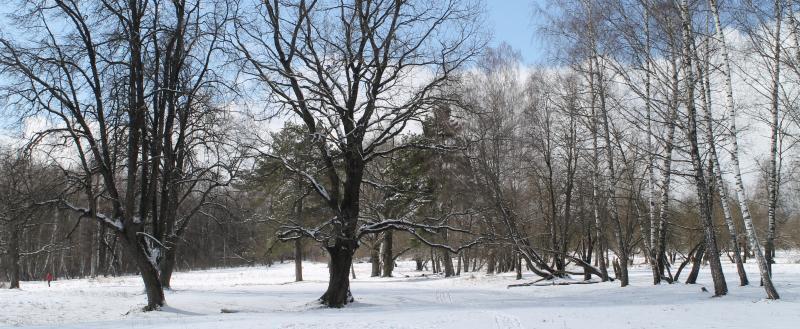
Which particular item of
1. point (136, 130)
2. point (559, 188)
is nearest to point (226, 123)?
point (136, 130)

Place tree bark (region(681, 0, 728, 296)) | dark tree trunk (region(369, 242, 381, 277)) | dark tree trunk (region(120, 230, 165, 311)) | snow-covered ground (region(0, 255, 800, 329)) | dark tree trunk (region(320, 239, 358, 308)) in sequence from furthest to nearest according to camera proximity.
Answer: dark tree trunk (region(369, 242, 381, 277)) → dark tree trunk (region(320, 239, 358, 308)) → dark tree trunk (region(120, 230, 165, 311)) → tree bark (region(681, 0, 728, 296)) → snow-covered ground (region(0, 255, 800, 329))

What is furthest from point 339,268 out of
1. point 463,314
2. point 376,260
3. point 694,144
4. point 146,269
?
point 376,260

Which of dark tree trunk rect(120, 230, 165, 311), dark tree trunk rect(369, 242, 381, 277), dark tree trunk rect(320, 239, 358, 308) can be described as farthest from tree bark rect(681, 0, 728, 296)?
dark tree trunk rect(369, 242, 381, 277)

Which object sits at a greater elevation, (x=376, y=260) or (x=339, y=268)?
(x=339, y=268)

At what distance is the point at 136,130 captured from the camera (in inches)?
559

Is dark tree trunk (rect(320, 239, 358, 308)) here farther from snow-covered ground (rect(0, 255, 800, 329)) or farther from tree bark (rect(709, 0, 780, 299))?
tree bark (rect(709, 0, 780, 299))

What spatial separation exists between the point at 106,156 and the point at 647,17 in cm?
1399

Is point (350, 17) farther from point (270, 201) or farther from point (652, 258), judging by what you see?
point (270, 201)

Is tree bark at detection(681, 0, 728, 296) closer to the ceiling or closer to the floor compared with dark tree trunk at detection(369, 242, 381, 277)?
closer to the ceiling

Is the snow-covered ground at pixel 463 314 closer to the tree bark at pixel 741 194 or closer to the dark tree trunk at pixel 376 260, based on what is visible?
the tree bark at pixel 741 194

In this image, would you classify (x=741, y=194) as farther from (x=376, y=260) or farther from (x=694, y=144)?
(x=376, y=260)

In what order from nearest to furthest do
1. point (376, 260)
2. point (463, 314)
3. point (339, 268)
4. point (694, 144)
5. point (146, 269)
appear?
1. point (463, 314)
2. point (694, 144)
3. point (146, 269)
4. point (339, 268)
5. point (376, 260)

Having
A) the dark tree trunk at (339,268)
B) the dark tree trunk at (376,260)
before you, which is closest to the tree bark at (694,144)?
the dark tree trunk at (339,268)

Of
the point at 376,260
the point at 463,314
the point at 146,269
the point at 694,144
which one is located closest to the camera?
the point at 463,314
